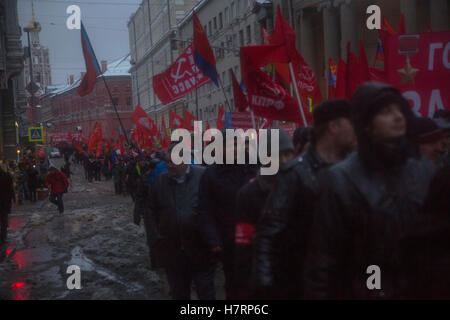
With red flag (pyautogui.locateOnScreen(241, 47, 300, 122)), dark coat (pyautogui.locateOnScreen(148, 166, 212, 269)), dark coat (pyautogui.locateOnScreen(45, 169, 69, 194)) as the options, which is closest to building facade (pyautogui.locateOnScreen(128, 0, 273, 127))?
dark coat (pyautogui.locateOnScreen(45, 169, 69, 194))

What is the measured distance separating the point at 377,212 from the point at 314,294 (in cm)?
49

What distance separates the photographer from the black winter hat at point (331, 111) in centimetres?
373

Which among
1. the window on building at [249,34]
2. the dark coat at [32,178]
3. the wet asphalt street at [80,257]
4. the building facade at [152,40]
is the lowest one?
the wet asphalt street at [80,257]

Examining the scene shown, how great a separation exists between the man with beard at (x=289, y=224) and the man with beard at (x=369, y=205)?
388 millimetres

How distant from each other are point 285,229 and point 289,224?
0.04 m

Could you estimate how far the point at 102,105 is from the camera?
354ft

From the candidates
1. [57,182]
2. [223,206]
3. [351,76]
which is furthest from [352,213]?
[57,182]

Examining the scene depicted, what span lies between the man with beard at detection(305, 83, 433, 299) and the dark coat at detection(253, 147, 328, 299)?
39 centimetres

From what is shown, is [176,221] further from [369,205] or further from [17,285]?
[17,285]

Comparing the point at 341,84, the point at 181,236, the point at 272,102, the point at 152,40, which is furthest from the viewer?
the point at 152,40

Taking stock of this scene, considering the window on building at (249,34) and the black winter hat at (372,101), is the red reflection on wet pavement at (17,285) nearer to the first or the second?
the black winter hat at (372,101)

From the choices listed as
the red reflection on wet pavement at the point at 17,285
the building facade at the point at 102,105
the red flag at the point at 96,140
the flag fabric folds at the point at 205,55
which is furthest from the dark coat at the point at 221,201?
the building facade at the point at 102,105

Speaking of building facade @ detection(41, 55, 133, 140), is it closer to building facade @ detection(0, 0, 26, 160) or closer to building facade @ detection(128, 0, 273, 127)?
building facade @ detection(128, 0, 273, 127)

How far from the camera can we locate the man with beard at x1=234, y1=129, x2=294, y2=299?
4379 mm
